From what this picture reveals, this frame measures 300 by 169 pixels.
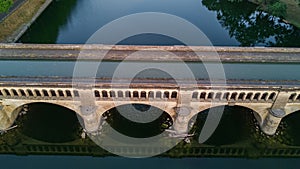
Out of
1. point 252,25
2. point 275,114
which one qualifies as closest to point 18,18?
point 252,25

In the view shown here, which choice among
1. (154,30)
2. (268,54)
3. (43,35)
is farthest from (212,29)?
(43,35)

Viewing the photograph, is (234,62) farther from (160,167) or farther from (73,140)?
(73,140)

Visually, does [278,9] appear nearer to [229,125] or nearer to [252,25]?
[252,25]

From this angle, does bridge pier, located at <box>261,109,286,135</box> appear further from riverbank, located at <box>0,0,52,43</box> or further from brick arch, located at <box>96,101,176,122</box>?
riverbank, located at <box>0,0,52,43</box>

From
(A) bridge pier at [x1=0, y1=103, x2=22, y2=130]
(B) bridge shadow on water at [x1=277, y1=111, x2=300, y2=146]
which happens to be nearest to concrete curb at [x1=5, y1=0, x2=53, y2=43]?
(A) bridge pier at [x1=0, y1=103, x2=22, y2=130]

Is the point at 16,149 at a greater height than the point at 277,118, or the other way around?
the point at 277,118

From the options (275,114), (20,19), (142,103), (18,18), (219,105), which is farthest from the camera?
(20,19)
